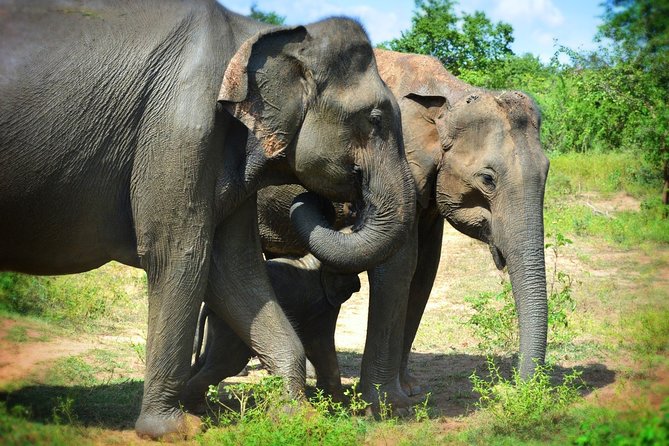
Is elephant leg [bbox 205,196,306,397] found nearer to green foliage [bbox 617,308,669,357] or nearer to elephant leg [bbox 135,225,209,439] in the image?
elephant leg [bbox 135,225,209,439]

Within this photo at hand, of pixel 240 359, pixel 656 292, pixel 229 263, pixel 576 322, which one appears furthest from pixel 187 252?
pixel 656 292

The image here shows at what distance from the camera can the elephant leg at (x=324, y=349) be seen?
7027 mm

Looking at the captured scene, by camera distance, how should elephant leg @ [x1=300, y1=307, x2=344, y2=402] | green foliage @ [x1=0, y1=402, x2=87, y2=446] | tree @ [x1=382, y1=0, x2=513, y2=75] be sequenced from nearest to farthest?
green foliage @ [x1=0, y1=402, x2=87, y2=446] → elephant leg @ [x1=300, y1=307, x2=344, y2=402] → tree @ [x1=382, y1=0, x2=513, y2=75]

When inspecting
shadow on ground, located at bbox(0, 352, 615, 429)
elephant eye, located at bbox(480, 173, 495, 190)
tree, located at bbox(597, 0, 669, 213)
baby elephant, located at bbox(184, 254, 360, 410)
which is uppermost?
tree, located at bbox(597, 0, 669, 213)

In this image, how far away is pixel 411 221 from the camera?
242 inches

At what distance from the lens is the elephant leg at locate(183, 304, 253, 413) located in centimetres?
666

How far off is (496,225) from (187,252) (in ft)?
7.65

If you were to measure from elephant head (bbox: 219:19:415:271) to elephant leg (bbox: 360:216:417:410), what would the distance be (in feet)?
2.67

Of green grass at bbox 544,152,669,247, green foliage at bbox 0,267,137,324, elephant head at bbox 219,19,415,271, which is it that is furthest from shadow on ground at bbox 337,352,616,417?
green grass at bbox 544,152,669,247

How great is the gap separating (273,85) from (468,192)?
73.3 inches

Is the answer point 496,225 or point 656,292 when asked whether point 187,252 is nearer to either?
point 496,225

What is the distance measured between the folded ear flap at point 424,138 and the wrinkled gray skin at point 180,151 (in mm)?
1006

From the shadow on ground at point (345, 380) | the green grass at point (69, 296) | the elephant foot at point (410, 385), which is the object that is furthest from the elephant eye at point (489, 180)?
the green grass at point (69, 296)

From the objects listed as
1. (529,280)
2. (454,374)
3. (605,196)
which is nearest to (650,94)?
(605,196)
